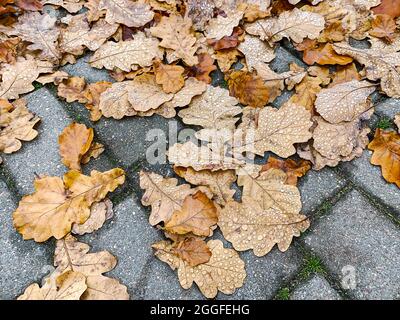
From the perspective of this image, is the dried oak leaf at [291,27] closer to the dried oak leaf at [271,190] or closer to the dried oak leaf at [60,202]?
the dried oak leaf at [271,190]

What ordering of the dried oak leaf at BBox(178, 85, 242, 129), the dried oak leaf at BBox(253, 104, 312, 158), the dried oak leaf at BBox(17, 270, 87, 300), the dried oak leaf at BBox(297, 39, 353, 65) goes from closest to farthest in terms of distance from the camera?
the dried oak leaf at BBox(17, 270, 87, 300), the dried oak leaf at BBox(253, 104, 312, 158), the dried oak leaf at BBox(178, 85, 242, 129), the dried oak leaf at BBox(297, 39, 353, 65)

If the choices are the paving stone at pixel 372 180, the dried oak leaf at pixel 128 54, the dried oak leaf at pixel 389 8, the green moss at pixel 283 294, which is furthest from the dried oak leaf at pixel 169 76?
the dried oak leaf at pixel 389 8

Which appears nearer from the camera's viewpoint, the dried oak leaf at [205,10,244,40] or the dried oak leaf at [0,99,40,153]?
the dried oak leaf at [0,99,40,153]

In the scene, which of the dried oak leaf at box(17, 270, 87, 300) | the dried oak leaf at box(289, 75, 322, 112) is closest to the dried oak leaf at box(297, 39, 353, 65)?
the dried oak leaf at box(289, 75, 322, 112)

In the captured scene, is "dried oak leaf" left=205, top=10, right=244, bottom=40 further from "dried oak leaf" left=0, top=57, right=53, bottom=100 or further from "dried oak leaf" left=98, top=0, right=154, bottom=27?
"dried oak leaf" left=0, top=57, right=53, bottom=100

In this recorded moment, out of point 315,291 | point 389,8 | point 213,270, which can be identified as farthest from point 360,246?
point 389,8
